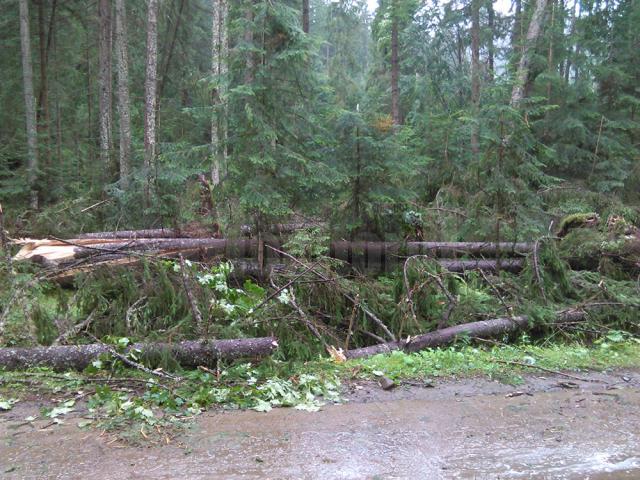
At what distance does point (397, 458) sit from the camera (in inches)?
144

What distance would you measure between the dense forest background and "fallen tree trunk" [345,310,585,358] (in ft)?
→ 5.95

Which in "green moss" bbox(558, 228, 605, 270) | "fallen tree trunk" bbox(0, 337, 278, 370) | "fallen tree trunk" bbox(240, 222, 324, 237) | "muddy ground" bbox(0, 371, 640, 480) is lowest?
"muddy ground" bbox(0, 371, 640, 480)

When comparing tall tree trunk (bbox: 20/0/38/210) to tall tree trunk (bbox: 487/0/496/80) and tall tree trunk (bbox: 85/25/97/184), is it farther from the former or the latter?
tall tree trunk (bbox: 487/0/496/80)

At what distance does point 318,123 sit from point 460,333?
14.6 feet

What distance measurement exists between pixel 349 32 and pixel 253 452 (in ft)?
88.3

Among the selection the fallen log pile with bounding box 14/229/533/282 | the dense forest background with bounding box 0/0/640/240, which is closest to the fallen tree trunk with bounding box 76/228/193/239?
the fallen log pile with bounding box 14/229/533/282

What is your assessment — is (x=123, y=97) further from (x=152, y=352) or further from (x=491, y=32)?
(x=491, y=32)

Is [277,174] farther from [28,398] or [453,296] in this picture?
[28,398]

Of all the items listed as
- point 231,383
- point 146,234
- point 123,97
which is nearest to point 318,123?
point 146,234

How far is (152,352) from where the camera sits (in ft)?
17.0

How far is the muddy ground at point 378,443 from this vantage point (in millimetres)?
3461

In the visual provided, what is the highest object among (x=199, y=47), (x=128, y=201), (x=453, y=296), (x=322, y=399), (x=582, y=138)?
(x=199, y=47)

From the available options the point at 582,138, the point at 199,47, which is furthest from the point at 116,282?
the point at 199,47

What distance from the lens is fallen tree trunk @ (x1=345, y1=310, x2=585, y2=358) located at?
20.2ft
